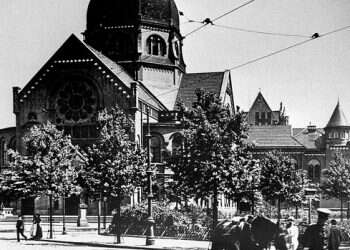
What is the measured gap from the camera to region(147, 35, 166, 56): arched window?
194 feet

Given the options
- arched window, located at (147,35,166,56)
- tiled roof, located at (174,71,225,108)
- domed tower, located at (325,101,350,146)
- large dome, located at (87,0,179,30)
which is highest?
large dome, located at (87,0,179,30)

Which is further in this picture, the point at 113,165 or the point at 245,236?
the point at 113,165

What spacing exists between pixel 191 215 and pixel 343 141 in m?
50.0

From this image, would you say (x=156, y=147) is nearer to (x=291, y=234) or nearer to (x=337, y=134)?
(x=337, y=134)

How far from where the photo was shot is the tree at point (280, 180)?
45625mm

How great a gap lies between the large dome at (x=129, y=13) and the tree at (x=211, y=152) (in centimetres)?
3188

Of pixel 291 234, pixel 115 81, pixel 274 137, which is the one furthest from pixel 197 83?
pixel 291 234

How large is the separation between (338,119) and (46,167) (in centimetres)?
5376

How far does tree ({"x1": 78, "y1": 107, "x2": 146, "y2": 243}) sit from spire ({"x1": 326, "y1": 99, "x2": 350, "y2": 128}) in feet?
170

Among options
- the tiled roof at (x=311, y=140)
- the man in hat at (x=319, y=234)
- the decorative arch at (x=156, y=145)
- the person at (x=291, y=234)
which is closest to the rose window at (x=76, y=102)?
the decorative arch at (x=156, y=145)

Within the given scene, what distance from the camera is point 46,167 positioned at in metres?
34.5

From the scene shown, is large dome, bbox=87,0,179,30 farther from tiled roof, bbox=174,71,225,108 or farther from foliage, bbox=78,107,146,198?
foliage, bbox=78,107,146,198

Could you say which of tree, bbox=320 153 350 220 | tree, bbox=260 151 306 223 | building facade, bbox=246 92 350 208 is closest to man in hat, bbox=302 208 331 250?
tree, bbox=260 151 306 223

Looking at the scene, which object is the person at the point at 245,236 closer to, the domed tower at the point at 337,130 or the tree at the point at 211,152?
the tree at the point at 211,152
